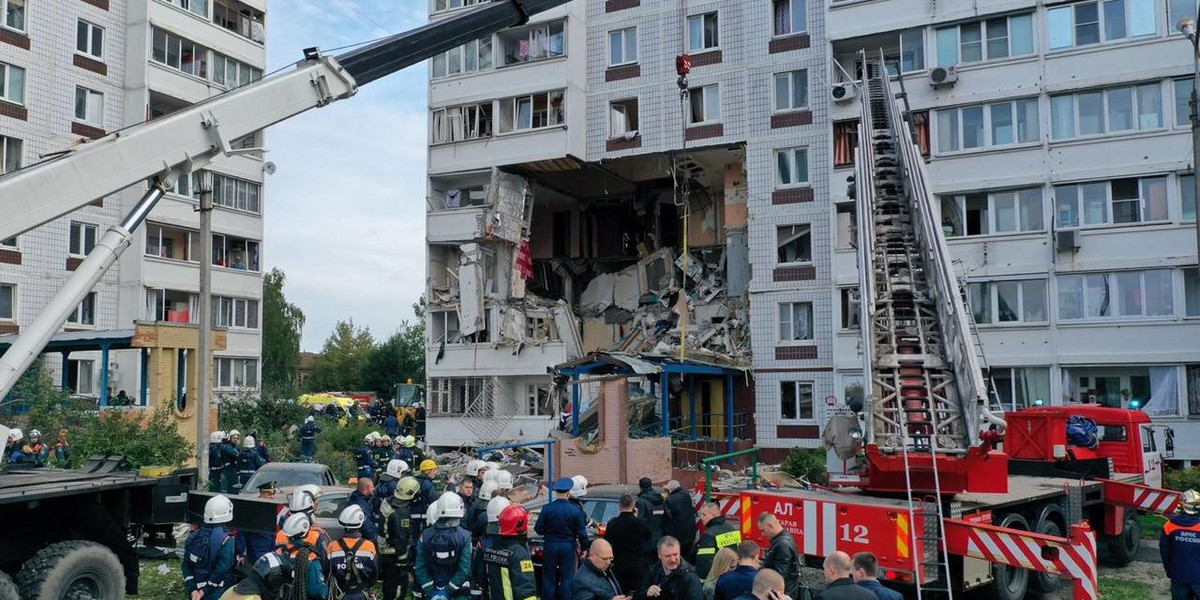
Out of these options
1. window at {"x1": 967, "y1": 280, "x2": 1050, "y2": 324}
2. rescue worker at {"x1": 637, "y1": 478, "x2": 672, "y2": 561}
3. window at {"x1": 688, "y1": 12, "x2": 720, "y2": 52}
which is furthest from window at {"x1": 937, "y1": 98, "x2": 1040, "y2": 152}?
rescue worker at {"x1": 637, "y1": 478, "x2": 672, "y2": 561}

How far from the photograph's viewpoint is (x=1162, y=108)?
25.4 meters

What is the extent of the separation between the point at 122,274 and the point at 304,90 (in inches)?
1078

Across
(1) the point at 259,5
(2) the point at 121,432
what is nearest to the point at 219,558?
(2) the point at 121,432

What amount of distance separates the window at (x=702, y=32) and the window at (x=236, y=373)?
69.6 feet

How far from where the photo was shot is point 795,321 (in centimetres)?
3025

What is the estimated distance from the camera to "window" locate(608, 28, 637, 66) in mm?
33156

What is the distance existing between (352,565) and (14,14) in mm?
30756

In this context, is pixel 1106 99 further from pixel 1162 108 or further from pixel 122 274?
pixel 122 274

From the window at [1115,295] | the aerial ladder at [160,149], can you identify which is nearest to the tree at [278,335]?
the window at [1115,295]

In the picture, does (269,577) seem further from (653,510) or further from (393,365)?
(393,365)

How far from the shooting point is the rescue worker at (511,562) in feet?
28.3

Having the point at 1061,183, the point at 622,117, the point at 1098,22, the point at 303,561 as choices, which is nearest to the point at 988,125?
the point at 1061,183

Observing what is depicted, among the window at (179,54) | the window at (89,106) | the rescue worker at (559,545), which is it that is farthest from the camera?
the window at (179,54)

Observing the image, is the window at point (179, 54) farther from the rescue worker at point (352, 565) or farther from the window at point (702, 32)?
the rescue worker at point (352, 565)
